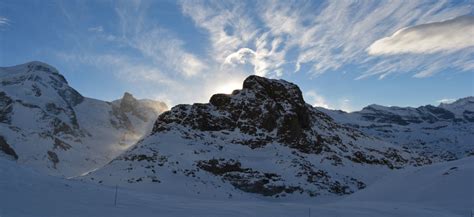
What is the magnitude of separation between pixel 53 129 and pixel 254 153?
112 meters

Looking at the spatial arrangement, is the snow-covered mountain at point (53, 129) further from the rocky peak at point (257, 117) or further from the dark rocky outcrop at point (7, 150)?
the rocky peak at point (257, 117)

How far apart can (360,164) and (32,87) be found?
492 ft

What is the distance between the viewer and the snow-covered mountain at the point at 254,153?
140 feet

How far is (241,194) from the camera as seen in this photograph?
4166cm

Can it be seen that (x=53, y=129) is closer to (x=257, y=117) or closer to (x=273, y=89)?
(x=273, y=89)

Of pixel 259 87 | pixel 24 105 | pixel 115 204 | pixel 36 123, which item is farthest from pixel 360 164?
pixel 24 105

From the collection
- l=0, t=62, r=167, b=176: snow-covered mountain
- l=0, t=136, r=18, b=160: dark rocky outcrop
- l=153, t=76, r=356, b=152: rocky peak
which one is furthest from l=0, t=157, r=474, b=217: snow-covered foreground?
l=0, t=62, r=167, b=176: snow-covered mountain

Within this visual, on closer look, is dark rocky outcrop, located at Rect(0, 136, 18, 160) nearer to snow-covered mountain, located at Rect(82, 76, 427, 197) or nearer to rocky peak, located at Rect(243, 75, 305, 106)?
snow-covered mountain, located at Rect(82, 76, 427, 197)

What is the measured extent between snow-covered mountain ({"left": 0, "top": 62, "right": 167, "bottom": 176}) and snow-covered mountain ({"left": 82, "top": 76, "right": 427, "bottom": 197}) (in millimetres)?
51608

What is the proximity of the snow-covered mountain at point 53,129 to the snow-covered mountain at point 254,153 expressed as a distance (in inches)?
2032

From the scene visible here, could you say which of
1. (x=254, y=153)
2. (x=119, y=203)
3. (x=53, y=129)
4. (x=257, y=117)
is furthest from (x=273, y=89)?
(x=53, y=129)

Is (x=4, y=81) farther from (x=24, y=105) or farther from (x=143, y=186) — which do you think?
(x=143, y=186)

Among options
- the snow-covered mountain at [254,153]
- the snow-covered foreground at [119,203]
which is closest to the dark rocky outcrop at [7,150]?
the snow-covered mountain at [254,153]

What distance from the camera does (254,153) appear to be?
2121 inches
